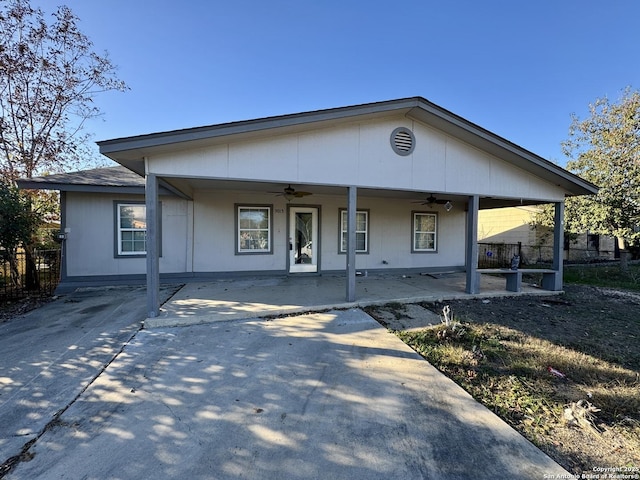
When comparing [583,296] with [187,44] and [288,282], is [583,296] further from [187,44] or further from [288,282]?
[187,44]

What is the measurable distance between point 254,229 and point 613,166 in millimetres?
11878

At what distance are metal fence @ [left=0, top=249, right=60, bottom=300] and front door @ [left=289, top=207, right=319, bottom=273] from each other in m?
6.53

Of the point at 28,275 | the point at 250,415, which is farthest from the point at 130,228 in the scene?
the point at 250,415

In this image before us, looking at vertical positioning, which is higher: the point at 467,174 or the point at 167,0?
the point at 167,0

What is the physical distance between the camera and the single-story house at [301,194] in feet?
16.9

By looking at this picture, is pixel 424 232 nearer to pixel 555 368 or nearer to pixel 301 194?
pixel 301 194

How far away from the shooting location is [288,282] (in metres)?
8.11

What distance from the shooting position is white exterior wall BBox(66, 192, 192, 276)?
300 inches

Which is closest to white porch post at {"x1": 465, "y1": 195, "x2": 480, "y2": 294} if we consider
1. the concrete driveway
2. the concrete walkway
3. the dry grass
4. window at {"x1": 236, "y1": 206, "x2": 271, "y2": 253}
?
the dry grass

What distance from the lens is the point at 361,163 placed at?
6008 millimetres

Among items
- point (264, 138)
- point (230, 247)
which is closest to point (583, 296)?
point (264, 138)

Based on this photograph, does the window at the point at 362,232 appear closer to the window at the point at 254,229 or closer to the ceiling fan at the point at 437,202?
the ceiling fan at the point at 437,202

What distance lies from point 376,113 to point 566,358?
16.7ft

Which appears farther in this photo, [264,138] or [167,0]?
[167,0]
